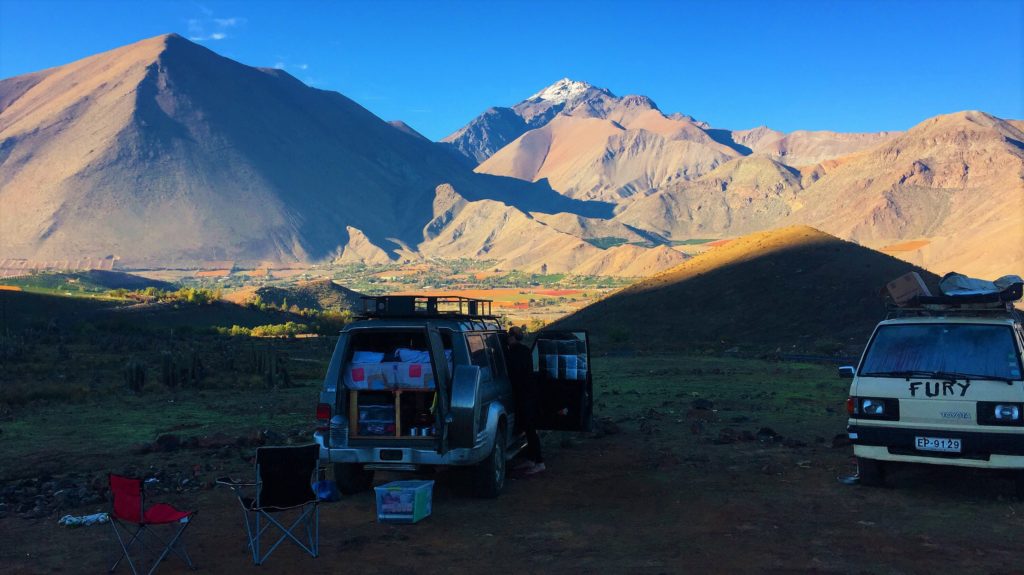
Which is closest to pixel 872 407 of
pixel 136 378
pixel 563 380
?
pixel 563 380

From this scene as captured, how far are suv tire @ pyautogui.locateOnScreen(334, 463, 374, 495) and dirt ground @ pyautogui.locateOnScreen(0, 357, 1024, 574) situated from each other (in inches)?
6.7

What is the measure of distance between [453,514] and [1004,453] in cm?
602

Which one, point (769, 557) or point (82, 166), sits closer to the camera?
point (769, 557)

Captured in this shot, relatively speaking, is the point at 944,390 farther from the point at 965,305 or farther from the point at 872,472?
the point at 965,305

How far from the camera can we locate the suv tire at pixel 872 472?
10.3m

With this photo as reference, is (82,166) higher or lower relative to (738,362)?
higher

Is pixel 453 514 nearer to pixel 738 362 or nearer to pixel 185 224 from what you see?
pixel 738 362

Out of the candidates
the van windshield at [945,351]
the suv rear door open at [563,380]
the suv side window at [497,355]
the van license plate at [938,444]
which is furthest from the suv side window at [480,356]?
→ the van license plate at [938,444]

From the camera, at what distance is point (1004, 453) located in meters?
9.21

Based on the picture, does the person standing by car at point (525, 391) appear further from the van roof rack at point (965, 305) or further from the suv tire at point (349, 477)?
the van roof rack at point (965, 305)

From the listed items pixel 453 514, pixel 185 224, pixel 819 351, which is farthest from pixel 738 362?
pixel 185 224

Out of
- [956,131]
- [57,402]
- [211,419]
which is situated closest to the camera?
[211,419]

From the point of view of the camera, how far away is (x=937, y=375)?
977cm

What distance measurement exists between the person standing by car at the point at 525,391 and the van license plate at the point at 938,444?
4758 millimetres
